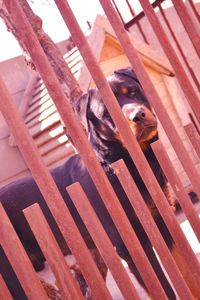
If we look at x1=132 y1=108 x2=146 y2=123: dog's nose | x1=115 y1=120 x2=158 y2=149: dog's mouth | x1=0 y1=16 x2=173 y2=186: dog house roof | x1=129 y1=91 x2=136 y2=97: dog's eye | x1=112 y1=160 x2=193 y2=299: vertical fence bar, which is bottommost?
x1=112 y1=160 x2=193 y2=299: vertical fence bar

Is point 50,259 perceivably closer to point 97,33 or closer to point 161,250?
point 161,250

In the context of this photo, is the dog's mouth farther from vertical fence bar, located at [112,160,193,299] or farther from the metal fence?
vertical fence bar, located at [112,160,193,299]

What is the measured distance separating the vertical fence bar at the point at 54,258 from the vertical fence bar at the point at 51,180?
5 centimetres

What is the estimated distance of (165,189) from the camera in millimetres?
3002

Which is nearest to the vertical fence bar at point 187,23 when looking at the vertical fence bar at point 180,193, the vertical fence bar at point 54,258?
the vertical fence bar at point 180,193

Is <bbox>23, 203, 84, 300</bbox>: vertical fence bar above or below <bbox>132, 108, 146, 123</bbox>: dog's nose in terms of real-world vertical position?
below

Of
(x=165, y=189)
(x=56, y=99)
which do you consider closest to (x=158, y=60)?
(x=165, y=189)

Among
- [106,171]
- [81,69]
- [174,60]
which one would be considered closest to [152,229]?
[174,60]

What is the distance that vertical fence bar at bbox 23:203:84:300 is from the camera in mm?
1238

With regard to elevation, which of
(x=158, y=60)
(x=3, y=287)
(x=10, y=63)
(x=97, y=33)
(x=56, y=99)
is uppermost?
(x=10, y=63)

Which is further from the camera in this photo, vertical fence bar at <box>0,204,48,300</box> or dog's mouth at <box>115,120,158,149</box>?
dog's mouth at <box>115,120,158,149</box>

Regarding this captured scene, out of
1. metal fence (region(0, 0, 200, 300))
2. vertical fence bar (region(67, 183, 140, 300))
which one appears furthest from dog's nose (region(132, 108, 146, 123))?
vertical fence bar (region(67, 183, 140, 300))

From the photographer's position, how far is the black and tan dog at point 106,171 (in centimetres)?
278

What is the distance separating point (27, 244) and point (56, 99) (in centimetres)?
191
